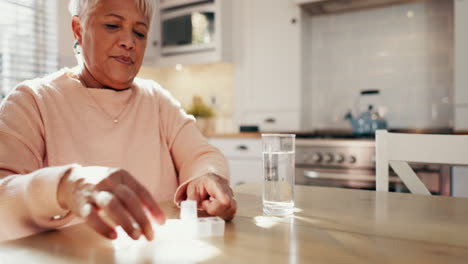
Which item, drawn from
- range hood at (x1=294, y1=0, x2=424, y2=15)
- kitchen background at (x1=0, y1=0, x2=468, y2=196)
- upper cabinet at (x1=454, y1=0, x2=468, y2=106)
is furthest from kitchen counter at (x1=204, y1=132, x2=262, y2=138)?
upper cabinet at (x1=454, y1=0, x2=468, y2=106)

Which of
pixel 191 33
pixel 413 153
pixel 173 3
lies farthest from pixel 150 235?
pixel 173 3

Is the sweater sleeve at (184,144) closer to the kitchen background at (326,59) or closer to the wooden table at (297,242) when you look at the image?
the wooden table at (297,242)

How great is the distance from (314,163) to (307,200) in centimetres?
168

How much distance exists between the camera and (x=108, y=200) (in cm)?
50

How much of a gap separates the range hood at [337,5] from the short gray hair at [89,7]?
1.84 m

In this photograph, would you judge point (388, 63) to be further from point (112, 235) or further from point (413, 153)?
point (112, 235)

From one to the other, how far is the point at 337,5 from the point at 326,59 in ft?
1.38

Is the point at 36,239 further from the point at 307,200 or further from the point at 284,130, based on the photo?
the point at 284,130

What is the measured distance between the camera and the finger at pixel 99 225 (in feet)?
1.63

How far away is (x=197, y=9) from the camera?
127 inches

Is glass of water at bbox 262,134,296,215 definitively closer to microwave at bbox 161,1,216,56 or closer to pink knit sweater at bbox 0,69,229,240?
pink knit sweater at bbox 0,69,229,240

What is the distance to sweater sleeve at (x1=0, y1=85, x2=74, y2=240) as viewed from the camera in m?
0.58

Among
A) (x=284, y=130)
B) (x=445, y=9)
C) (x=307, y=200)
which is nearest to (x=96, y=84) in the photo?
(x=307, y=200)

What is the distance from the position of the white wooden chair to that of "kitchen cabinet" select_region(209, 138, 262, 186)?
1603 millimetres
